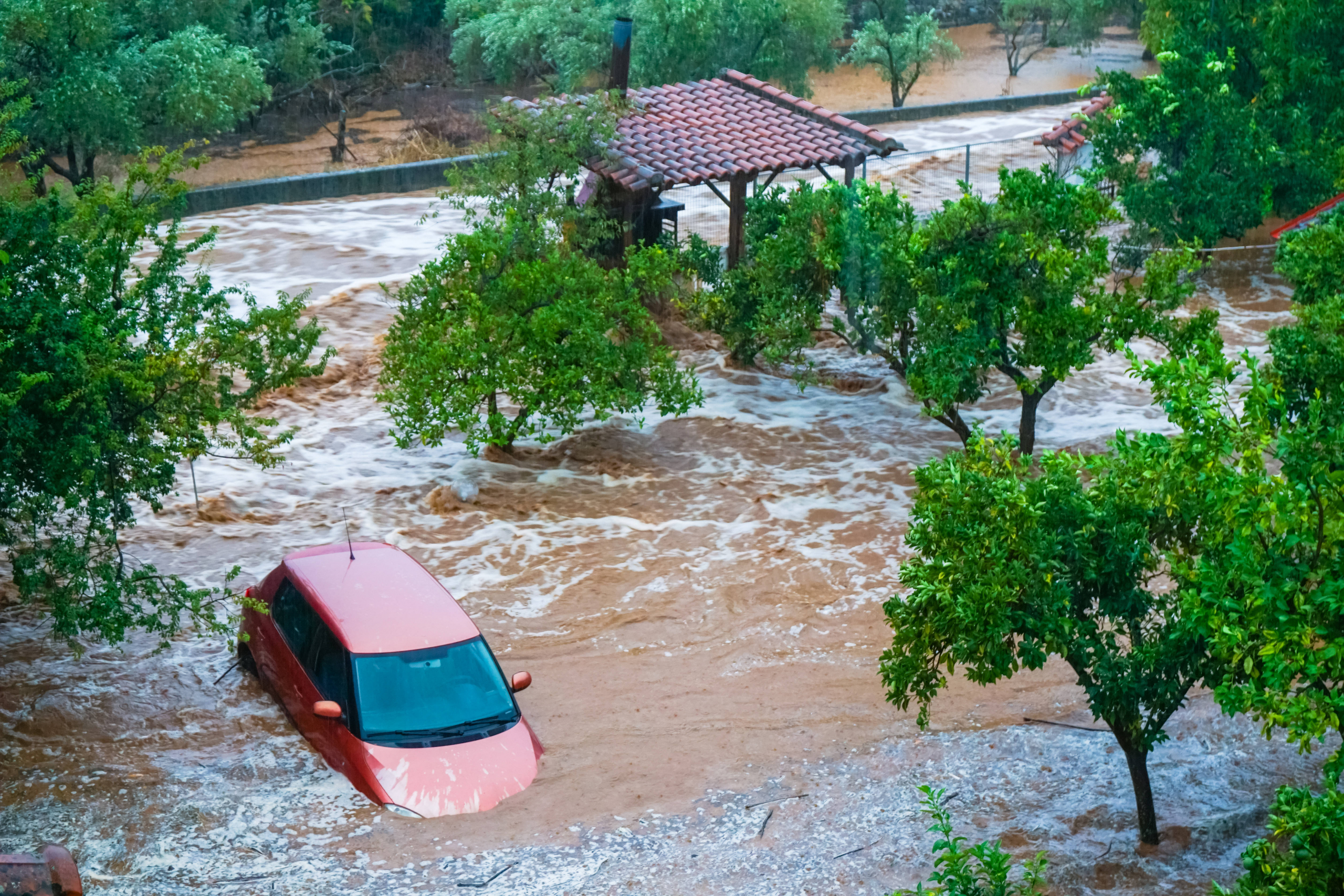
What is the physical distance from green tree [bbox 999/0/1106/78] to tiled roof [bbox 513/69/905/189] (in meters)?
28.1

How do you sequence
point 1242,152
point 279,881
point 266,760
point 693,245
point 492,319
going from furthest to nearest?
point 1242,152
point 693,245
point 492,319
point 266,760
point 279,881

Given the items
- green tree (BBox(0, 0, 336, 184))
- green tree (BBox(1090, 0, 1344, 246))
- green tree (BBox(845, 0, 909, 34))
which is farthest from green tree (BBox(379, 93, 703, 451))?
green tree (BBox(845, 0, 909, 34))

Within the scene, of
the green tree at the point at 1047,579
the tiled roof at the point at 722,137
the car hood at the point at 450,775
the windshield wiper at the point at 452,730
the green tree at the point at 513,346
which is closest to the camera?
the green tree at the point at 1047,579

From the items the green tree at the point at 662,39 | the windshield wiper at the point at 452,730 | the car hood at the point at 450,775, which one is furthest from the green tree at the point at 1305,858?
the green tree at the point at 662,39

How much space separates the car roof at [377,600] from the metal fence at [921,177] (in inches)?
559

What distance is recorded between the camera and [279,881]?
27.4 ft

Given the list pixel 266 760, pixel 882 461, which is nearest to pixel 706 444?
pixel 882 461

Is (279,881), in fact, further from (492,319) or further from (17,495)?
(492,319)

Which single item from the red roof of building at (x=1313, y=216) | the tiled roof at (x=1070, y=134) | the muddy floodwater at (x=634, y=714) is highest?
the tiled roof at (x=1070, y=134)

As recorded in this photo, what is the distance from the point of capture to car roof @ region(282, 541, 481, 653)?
9.50m

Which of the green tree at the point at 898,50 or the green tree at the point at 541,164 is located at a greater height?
the green tree at the point at 898,50

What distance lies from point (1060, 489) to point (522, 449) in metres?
9.96

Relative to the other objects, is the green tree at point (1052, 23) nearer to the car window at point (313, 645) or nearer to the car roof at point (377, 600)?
the car roof at point (377, 600)

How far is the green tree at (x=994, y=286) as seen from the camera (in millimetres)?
13734
